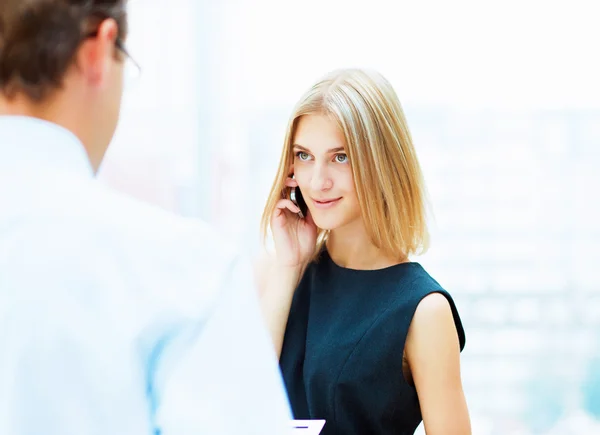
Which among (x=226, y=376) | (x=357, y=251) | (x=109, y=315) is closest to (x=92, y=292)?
(x=109, y=315)

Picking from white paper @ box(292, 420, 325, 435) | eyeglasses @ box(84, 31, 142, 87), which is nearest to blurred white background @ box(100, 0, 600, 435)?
white paper @ box(292, 420, 325, 435)

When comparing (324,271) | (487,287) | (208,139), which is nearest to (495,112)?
(487,287)

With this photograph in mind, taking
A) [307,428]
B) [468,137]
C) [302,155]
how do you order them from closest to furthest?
[307,428] → [302,155] → [468,137]

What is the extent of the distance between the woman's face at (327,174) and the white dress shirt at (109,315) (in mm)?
928

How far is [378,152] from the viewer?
153 centimetres

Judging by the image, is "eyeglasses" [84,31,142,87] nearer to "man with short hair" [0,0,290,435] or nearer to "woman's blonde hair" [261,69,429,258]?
"man with short hair" [0,0,290,435]

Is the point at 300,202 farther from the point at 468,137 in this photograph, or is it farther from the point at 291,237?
the point at 468,137

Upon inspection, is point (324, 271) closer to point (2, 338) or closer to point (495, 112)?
point (2, 338)

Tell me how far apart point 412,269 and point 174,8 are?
229 centimetres

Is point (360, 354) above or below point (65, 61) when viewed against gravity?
below

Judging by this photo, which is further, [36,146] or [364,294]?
[364,294]

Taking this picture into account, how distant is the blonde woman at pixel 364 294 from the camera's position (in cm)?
148

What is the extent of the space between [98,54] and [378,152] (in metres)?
0.92

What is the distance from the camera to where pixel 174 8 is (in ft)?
11.3
